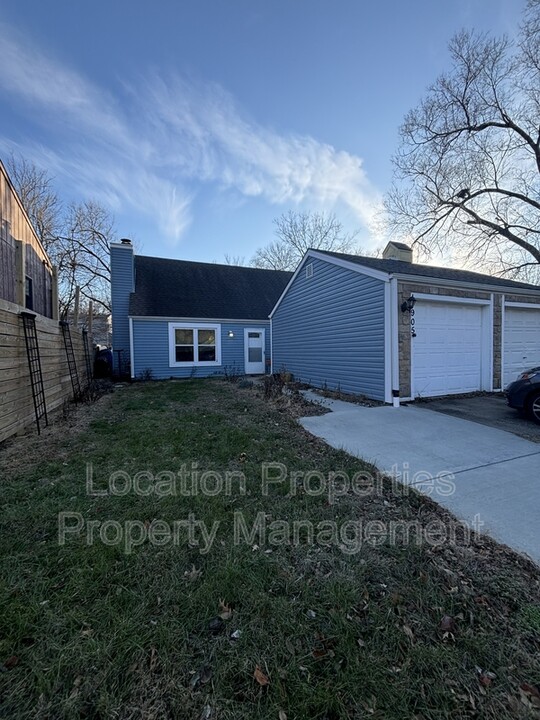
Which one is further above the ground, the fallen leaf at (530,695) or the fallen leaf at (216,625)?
the fallen leaf at (216,625)

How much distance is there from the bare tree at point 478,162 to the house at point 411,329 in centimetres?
868

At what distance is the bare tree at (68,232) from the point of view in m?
16.6

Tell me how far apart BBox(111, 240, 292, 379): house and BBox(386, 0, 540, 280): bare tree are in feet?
31.3

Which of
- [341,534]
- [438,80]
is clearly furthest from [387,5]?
[341,534]

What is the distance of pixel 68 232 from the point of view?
751 inches

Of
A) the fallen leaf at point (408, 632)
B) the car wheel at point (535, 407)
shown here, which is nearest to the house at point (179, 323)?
the car wheel at point (535, 407)

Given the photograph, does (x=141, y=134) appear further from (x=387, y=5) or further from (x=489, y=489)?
(x=489, y=489)

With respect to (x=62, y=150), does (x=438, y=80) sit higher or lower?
higher

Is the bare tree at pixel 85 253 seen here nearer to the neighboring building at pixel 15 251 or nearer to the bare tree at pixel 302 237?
the bare tree at pixel 302 237

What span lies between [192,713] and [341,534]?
153 cm

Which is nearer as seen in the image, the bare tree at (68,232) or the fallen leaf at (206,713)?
the fallen leaf at (206,713)

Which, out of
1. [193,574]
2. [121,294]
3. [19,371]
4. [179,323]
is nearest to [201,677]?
[193,574]

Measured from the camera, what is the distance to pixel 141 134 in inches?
363

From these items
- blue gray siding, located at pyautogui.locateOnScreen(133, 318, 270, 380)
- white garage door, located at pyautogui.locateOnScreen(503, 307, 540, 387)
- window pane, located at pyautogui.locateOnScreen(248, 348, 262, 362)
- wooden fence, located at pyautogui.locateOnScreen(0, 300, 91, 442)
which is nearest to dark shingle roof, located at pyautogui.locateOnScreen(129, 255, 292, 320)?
blue gray siding, located at pyautogui.locateOnScreen(133, 318, 270, 380)
